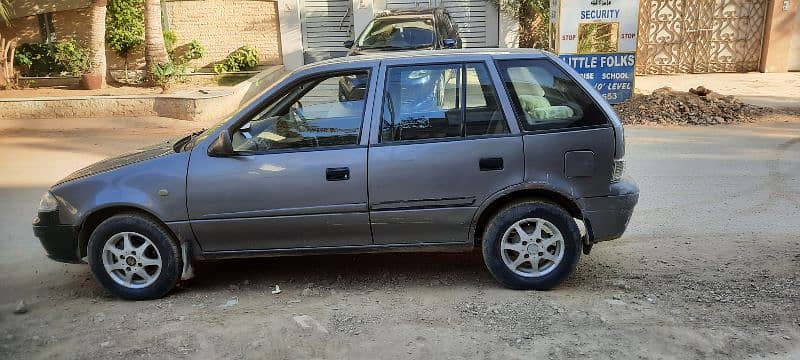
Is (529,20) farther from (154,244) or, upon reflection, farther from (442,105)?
(154,244)

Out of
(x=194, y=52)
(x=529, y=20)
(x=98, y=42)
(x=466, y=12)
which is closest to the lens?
(x=98, y=42)

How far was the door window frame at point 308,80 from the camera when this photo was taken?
4.45 metres

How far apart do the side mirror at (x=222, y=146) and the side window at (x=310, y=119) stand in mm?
85

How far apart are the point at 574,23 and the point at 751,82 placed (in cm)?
580

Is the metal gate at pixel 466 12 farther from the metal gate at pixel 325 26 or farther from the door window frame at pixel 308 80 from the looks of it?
the door window frame at pixel 308 80

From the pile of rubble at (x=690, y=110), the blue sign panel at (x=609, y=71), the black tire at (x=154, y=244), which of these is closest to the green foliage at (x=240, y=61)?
the blue sign panel at (x=609, y=71)

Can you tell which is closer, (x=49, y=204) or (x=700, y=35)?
(x=49, y=204)

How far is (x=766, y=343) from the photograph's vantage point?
3.72 metres

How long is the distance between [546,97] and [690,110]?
7315 mm

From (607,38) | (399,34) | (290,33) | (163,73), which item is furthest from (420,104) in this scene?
(290,33)

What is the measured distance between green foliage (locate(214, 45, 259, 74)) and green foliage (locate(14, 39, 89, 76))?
3236 millimetres

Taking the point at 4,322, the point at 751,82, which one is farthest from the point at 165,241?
the point at 751,82

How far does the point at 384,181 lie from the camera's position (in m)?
4.39

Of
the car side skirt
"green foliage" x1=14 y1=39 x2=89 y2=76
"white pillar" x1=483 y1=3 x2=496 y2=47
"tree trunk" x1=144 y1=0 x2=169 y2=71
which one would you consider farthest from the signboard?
"green foliage" x1=14 y1=39 x2=89 y2=76
